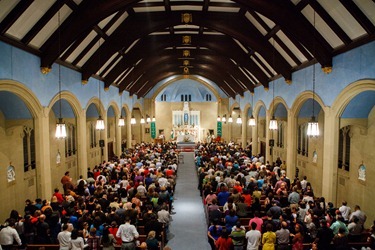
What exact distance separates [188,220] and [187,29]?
9696 millimetres

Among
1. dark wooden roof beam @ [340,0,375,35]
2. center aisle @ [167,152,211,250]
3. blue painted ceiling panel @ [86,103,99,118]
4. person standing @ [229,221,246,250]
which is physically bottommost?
center aisle @ [167,152,211,250]

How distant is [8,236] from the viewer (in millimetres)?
6879

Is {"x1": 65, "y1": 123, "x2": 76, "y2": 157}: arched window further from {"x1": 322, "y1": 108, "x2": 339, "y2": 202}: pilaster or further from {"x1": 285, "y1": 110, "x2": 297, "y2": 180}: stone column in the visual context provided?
{"x1": 322, "y1": 108, "x2": 339, "y2": 202}: pilaster

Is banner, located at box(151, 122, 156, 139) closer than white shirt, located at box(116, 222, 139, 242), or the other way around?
white shirt, located at box(116, 222, 139, 242)

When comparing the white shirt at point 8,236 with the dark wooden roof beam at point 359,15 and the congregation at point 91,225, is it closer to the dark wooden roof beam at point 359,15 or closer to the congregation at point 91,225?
the congregation at point 91,225

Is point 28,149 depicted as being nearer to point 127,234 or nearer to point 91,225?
point 91,225

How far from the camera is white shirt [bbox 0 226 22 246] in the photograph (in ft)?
22.5

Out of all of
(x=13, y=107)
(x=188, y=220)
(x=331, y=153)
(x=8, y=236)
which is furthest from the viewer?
(x=188, y=220)

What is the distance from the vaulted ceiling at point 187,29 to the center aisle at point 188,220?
6924 millimetres

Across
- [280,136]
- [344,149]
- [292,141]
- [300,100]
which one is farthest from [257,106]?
[344,149]

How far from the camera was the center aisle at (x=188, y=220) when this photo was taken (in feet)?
30.8

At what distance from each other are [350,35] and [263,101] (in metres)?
11.2

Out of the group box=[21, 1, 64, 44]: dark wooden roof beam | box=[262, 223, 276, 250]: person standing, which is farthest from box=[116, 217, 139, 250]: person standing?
box=[21, 1, 64, 44]: dark wooden roof beam

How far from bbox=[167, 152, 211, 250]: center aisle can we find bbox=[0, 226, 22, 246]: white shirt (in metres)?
4.27
